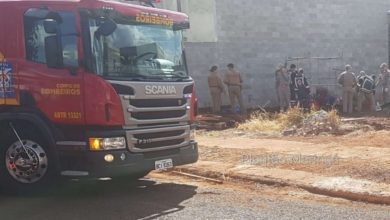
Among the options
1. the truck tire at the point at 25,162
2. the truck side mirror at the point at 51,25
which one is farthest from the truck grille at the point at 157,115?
the truck side mirror at the point at 51,25

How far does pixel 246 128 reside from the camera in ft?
52.4

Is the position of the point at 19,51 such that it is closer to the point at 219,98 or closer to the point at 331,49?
the point at 219,98

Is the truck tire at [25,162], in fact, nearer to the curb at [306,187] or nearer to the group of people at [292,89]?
the curb at [306,187]

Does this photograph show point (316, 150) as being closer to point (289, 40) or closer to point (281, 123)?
point (281, 123)

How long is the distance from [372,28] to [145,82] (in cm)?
2293

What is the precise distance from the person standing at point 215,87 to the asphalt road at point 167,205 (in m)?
12.2

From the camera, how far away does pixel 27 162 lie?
7668mm

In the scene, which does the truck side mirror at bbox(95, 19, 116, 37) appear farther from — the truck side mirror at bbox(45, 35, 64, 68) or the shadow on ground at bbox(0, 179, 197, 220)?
the shadow on ground at bbox(0, 179, 197, 220)

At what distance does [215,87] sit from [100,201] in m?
13.6

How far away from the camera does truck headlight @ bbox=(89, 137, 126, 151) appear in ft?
24.0

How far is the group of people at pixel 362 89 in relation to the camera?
69.4ft

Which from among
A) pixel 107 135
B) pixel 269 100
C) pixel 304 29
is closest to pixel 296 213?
pixel 107 135

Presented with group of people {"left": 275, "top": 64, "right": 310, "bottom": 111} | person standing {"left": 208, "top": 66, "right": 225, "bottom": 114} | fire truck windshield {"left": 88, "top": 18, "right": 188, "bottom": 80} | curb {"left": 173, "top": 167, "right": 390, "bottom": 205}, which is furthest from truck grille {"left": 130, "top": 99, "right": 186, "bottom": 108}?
group of people {"left": 275, "top": 64, "right": 310, "bottom": 111}

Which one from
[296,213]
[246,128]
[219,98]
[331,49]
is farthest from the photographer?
[331,49]
